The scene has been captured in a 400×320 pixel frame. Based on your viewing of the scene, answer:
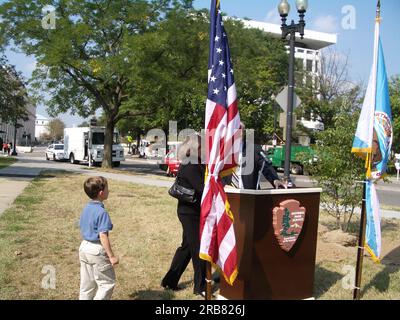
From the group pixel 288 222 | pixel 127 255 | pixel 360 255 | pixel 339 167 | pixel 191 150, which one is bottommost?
pixel 127 255

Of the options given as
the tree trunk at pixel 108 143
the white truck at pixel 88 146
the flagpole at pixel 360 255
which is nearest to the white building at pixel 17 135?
the white truck at pixel 88 146

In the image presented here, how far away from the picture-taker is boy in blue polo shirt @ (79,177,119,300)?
4.35 metres

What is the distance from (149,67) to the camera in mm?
23703

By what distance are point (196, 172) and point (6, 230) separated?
479cm

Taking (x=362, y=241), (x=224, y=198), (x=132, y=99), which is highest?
(x=132, y=99)

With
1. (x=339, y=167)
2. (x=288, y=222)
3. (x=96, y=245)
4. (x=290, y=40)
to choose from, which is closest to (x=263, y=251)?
(x=288, y=222)

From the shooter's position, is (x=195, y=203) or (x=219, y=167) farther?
(x=195, y=203)

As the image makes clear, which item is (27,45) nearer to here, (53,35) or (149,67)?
(53,35)

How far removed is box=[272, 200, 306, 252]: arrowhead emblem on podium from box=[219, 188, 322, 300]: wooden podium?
0.02m

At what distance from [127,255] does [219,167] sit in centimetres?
329

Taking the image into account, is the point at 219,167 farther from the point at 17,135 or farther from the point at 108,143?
the point at 17,135

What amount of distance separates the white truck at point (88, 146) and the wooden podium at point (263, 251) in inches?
1109

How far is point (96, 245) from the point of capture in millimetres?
4395

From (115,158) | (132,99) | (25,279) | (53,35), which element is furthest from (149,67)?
(25,279)
